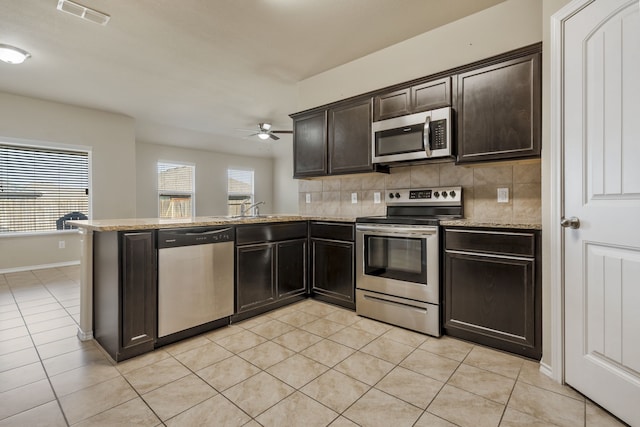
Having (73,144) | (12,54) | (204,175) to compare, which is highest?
(12,54)

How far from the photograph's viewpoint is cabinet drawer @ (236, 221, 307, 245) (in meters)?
2.81

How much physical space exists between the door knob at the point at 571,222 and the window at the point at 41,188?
6441mm

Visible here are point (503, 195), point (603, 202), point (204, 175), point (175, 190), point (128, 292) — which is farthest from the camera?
point (204, 175)

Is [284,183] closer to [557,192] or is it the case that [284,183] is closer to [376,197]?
[376,197]

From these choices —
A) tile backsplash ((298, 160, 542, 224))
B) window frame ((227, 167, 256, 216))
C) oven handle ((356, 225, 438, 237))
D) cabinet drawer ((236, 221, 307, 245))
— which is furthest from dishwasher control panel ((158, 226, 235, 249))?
window frame ((227, 167, 256, 216))

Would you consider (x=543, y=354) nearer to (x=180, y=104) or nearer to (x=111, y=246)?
(x=111, y=246)

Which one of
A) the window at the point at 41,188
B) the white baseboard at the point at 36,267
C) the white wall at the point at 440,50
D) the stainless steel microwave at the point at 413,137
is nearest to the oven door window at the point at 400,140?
the stainless steel microwave at the point at 413,137

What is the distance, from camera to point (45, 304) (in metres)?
3.34

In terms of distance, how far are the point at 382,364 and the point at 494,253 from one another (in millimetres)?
1089

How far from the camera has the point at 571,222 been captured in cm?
174

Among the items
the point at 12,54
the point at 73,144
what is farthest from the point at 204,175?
the point at 12,54

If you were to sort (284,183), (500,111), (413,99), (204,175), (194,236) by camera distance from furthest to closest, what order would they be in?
(284,183)
(204,175)
(413,99)
(194,236)
(500,111)

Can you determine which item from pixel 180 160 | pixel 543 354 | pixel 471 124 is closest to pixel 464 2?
pixel 471 124

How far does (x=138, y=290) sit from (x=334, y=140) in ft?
7.51
